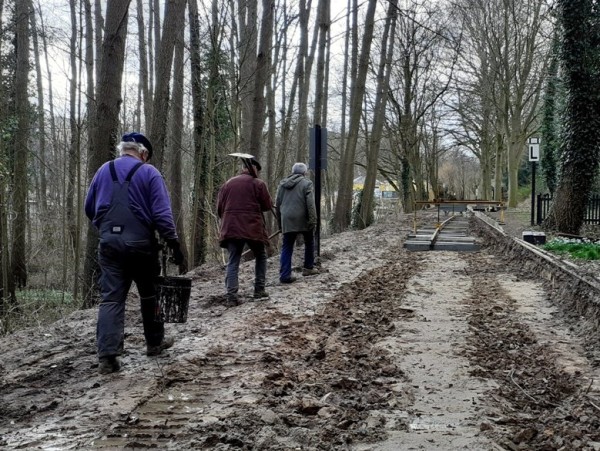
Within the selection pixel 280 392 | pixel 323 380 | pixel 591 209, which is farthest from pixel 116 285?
pixel 591 209

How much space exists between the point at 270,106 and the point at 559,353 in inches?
724

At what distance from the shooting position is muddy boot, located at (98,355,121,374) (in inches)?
209

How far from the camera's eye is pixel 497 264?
529 inches

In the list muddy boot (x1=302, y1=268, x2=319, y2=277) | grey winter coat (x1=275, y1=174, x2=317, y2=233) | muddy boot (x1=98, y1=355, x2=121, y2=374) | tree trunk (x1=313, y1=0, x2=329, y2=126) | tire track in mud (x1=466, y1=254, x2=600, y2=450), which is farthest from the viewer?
tree trunk (x1=313, y1=0, x2=329, y2=126)

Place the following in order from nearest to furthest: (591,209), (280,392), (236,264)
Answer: (280,392)
(236,264)
(591,209)

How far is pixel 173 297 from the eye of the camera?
5.89m

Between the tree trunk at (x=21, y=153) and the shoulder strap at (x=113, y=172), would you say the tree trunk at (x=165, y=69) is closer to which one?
the tree trunk at (x=21, y=153)

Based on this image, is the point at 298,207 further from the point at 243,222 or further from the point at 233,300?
the point at 233,300

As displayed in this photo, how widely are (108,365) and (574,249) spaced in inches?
391

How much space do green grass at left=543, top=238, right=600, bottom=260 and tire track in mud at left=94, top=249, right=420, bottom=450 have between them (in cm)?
548

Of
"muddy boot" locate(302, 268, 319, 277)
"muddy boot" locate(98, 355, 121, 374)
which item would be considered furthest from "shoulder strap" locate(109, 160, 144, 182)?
"muddy boot" locate(302, 268, 319, 277)

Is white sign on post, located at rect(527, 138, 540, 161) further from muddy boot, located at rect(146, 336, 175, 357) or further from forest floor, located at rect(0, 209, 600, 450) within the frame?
muddy boot, located at rect(146, 336, 175, 357)

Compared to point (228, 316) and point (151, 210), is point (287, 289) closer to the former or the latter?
point (228, 316)

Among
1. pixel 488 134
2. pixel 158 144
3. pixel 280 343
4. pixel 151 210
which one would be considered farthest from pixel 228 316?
pixel 488 134
